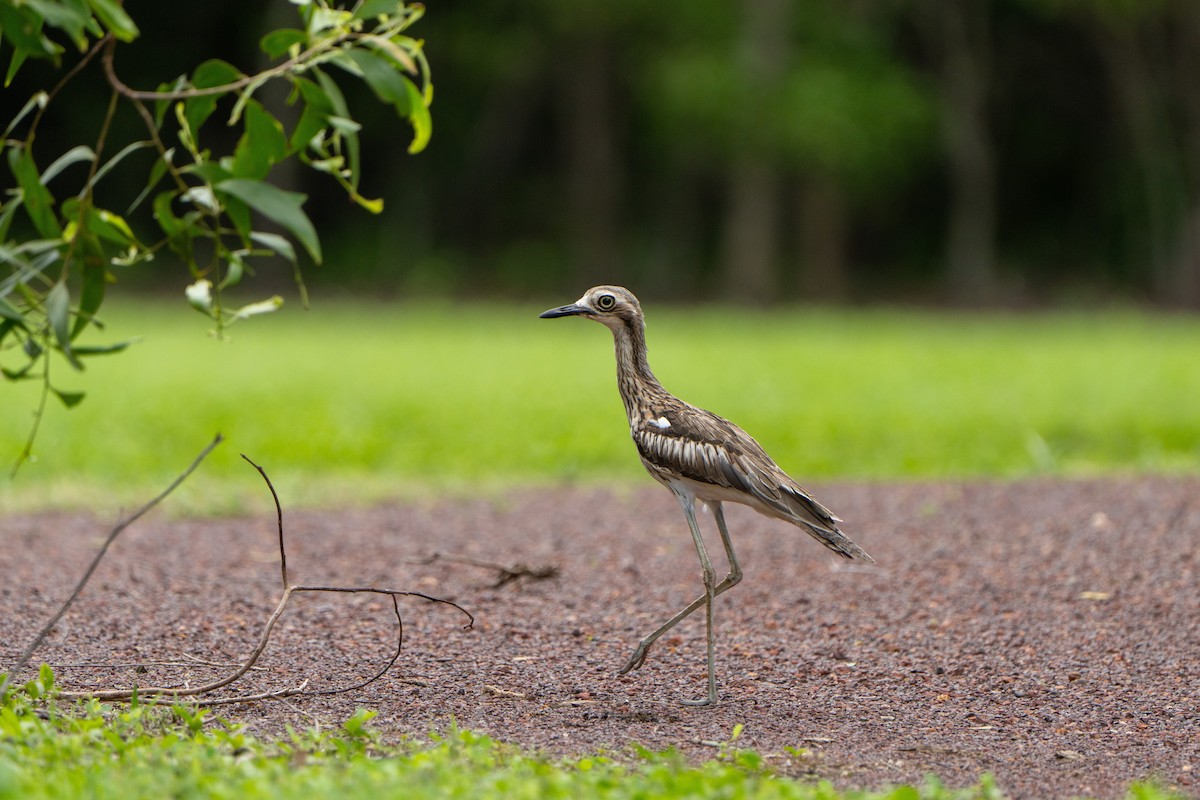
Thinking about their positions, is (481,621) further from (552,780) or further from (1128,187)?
(1128,187)

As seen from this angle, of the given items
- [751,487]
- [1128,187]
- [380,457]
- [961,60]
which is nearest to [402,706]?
[751,487]

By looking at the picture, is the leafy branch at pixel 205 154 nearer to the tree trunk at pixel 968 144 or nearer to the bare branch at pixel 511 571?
the bare branch at pixel 511 571

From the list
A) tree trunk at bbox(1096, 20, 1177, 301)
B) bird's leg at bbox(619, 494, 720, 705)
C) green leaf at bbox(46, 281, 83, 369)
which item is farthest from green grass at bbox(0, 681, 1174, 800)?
tree trunk at bbox(1096, 20, 1177, 301)

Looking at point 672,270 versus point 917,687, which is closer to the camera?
point 917,687

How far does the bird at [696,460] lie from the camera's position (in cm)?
451

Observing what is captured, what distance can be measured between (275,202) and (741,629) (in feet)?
8.33

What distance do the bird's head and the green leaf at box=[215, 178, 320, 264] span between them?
1.02 metres

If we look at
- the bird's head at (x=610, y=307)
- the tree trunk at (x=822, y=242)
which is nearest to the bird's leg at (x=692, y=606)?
the bird's head at (x=610, y=307)

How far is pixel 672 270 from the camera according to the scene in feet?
102

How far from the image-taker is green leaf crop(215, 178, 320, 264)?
12.3ft

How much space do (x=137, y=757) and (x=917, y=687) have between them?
94.2 inches

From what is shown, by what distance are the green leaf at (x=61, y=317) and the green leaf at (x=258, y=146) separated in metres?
0.57

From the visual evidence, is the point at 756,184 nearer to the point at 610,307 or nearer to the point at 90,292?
the point at 610,307

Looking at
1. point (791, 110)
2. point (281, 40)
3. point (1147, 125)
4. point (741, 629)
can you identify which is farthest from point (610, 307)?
point (1147, 125)
